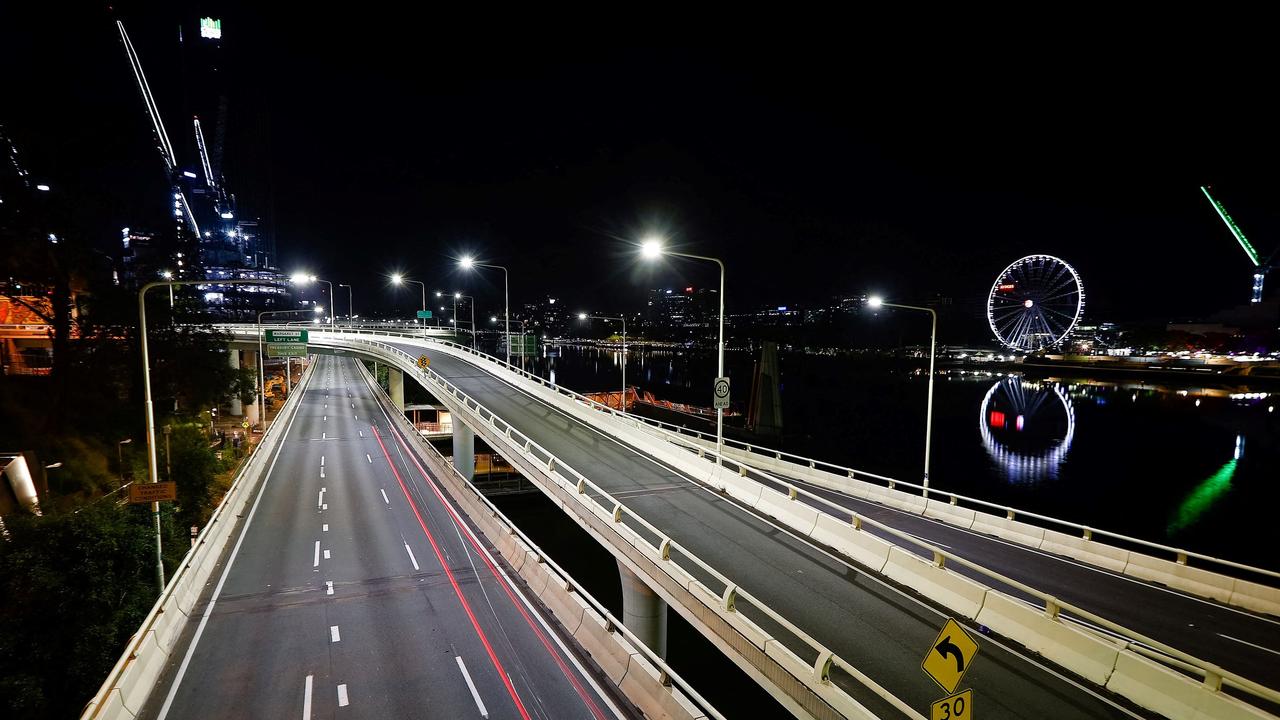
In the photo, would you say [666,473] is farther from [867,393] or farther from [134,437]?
[867,393]

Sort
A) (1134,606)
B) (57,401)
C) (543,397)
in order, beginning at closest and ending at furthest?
(1134,606)
(57,401)
(543,397)

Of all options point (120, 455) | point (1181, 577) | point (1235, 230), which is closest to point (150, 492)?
point (120, 455)

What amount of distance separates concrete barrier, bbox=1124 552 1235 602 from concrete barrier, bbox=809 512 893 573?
Result: 7649 mm

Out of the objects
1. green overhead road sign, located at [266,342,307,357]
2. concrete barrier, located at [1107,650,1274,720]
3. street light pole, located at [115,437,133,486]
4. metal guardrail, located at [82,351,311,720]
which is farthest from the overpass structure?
green overhead road sign, located at [266,342,307,357]

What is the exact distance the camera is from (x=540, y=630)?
1623 centimetres

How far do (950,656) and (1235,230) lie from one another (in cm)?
22480

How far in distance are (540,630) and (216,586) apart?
11753mm

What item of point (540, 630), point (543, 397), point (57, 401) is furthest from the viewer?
point (543, 397)

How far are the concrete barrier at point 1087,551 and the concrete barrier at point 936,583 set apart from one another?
7727mm

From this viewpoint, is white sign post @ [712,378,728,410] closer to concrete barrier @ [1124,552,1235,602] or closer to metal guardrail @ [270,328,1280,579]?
metal guardrail @ [270,328,1280,579]

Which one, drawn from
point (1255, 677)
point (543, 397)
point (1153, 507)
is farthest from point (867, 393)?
point (1255, 677)

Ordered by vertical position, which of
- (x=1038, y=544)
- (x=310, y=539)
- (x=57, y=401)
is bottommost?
(x=310, y=539)

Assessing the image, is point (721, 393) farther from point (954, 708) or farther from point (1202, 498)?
point (1202, 498)

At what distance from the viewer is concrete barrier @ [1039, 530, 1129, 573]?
1688 cm
